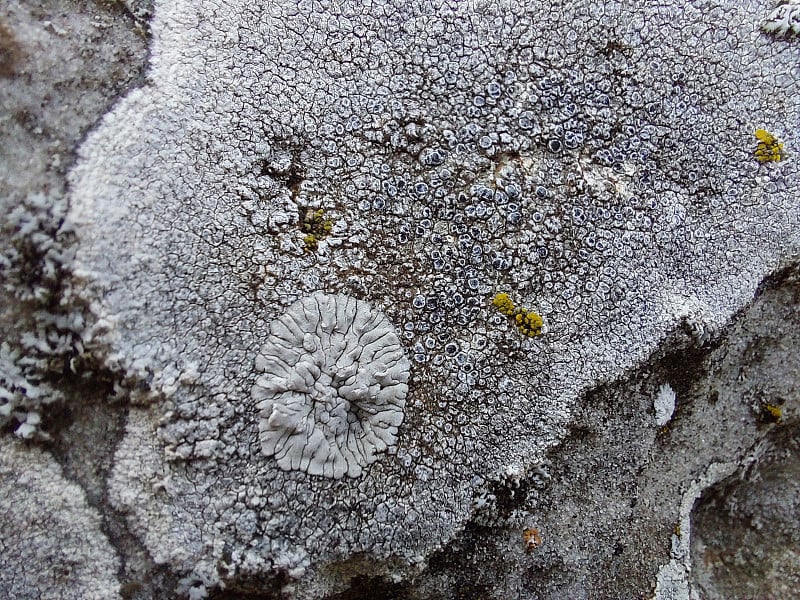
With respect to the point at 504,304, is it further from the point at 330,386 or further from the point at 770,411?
the point at 770,411

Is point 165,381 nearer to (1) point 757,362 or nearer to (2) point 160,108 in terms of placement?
(2) point 160,108

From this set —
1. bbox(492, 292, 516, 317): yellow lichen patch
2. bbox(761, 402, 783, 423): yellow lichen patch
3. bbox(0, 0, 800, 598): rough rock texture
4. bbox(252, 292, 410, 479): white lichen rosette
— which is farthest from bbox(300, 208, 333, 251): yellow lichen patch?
bbox(761, 402, 783, 423): yellow lichen patch

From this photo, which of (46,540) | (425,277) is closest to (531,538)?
(425,277)

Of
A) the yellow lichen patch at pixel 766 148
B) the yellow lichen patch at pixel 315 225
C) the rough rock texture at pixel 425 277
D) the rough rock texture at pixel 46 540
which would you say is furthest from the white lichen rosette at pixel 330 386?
the yellow lichen patch at pixel 766 148

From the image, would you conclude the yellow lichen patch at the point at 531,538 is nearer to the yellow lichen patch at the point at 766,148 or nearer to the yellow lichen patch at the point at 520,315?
the yellow lichen patch at the point at 520,315

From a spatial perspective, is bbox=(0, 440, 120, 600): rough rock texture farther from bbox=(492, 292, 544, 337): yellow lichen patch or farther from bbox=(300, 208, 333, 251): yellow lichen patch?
bbox=(492, 292, 544, 337): yellow lichen patch

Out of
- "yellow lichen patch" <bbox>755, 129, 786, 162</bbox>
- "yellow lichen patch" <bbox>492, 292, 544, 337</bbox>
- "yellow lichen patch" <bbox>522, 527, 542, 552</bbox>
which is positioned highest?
"yellow lichen patch" <bbox>755, 129, 786, 162</bbox>

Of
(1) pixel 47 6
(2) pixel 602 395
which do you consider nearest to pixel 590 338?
(2) pixel 602 395
